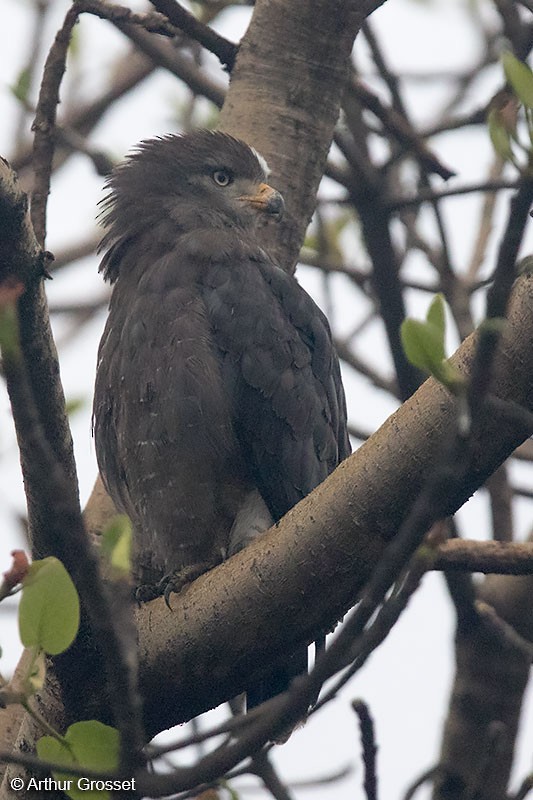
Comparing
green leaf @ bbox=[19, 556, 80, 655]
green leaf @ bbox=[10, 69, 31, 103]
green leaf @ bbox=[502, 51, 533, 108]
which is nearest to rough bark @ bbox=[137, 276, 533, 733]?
green leaf @ bbox=[502, 51, 533, 108]

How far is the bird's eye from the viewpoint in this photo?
621 cm

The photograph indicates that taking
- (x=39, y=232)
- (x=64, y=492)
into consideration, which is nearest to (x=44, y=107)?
(x=39, y=232)

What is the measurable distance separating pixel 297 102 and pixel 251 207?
2.15 ft

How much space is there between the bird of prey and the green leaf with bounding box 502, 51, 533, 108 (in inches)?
101

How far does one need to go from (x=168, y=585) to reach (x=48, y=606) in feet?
5.29

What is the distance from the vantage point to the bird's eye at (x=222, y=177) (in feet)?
20.4

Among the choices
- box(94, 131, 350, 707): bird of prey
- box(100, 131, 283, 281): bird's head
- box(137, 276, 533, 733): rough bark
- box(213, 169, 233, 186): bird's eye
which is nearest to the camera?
box(137, 276, 533, 733): rough bark

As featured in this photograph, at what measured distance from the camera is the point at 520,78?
2303 mm

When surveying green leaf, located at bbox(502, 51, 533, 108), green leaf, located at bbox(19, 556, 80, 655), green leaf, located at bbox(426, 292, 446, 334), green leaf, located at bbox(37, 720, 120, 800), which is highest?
green leaf, located at bbox(502, 51, 533, 108)

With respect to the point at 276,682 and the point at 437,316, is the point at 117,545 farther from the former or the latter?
the point at 276,682
